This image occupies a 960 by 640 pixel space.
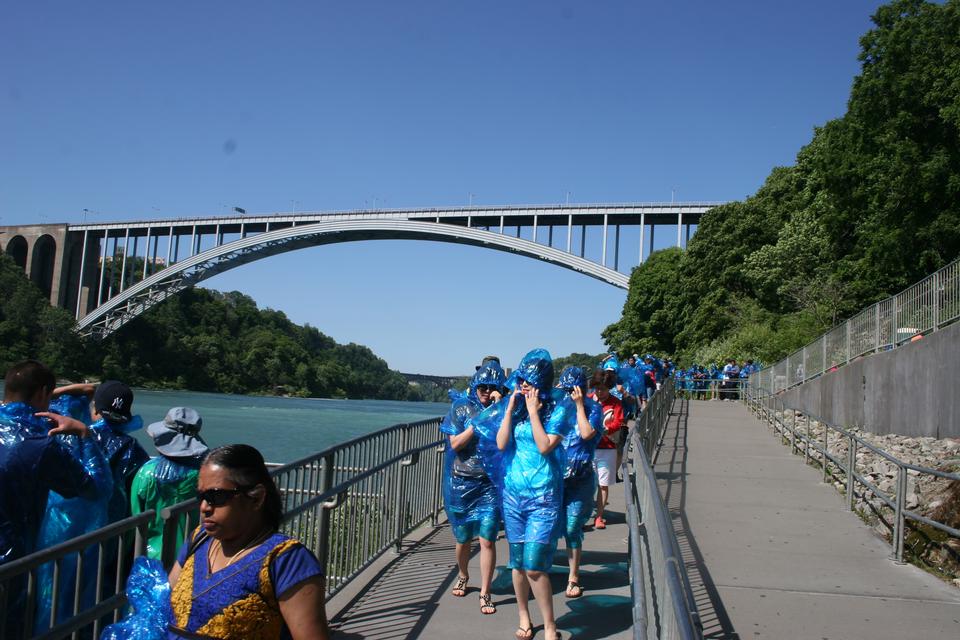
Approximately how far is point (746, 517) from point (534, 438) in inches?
183

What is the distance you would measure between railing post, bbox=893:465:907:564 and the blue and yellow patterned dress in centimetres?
548

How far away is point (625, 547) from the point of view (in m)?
6.91

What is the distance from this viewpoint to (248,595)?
2074mm

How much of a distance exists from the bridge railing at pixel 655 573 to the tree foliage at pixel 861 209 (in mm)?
16951

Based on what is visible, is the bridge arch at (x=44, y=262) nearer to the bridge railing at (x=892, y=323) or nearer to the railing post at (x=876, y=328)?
the bridge railing at (x=892, y=323)

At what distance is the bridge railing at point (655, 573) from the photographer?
222 cm

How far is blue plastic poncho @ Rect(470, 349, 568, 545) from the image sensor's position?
4.23 metres

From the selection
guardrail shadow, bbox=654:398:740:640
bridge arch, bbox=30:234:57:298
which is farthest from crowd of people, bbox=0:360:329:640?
bridge arch, bbox=30:234:57:298

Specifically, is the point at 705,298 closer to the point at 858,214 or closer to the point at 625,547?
the point at 858,214

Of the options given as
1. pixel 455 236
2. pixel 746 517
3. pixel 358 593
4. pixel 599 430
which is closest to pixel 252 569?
pixel 358 593

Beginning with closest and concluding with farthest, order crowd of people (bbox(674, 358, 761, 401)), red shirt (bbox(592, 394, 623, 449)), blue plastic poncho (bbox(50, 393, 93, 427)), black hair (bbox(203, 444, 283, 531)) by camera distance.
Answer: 1. black hair (bbox(203, 444, 283, 531))
2. blue plastic poncho (bbox(50, 393, 93, 427))
3. red shirt (bbox(592, 394, 623, 449))
4. crowd of people (bbox(674, 358, 761, 401))

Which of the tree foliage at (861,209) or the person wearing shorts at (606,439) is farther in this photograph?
the tree foliage at (861,209)

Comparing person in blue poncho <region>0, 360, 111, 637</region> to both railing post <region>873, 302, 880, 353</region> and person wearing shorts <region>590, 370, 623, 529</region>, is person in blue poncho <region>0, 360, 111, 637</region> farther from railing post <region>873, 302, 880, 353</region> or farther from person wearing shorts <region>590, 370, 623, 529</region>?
railing post <region>873, 302, 880, 353</region>

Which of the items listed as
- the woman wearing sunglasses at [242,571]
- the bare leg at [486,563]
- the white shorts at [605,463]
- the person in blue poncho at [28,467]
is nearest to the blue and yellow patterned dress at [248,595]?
the woman wearing sunglasses at [242,571]
